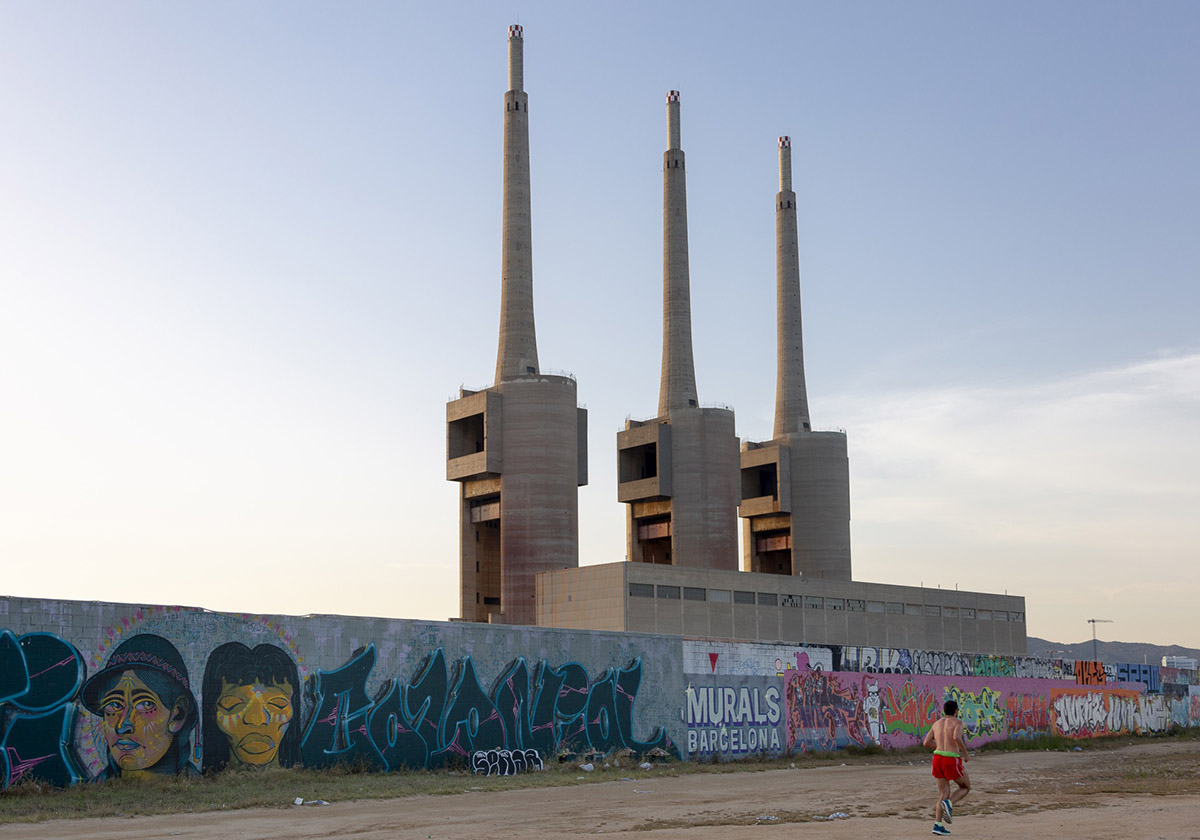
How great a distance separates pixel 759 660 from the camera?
134 feet

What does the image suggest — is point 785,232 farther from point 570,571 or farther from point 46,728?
point 46,728

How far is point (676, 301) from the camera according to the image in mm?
101250

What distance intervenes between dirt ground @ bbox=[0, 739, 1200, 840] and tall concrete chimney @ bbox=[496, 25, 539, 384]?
60847 mm

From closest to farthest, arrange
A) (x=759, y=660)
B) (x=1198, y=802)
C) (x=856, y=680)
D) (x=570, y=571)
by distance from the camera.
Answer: (x=1198, y=802) < (x=759, y=660) < (x=856, y=680) < (x=570, y=571)

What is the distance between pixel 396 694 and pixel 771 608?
200 feet

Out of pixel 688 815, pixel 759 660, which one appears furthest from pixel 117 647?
pixel 759 660

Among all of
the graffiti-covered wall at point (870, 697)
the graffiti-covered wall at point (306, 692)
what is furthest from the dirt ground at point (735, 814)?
the graffiti-covered wall at point (870, 697)

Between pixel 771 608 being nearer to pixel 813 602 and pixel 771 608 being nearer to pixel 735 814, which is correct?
pixel 813 602

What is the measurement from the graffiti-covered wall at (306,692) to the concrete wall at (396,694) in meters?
0.04

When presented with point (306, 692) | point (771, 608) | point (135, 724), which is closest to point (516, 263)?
point (771, 608)

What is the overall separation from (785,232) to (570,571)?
45092 mm

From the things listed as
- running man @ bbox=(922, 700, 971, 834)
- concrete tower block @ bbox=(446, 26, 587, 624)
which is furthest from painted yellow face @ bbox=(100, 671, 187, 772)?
concrete tower block @ bbox=(446, 26, 587, 624)

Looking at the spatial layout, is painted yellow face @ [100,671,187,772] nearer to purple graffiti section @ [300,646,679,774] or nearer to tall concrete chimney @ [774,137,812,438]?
purple graffiti section @ [300,646,679,774]

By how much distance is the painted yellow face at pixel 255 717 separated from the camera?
28672 mm
